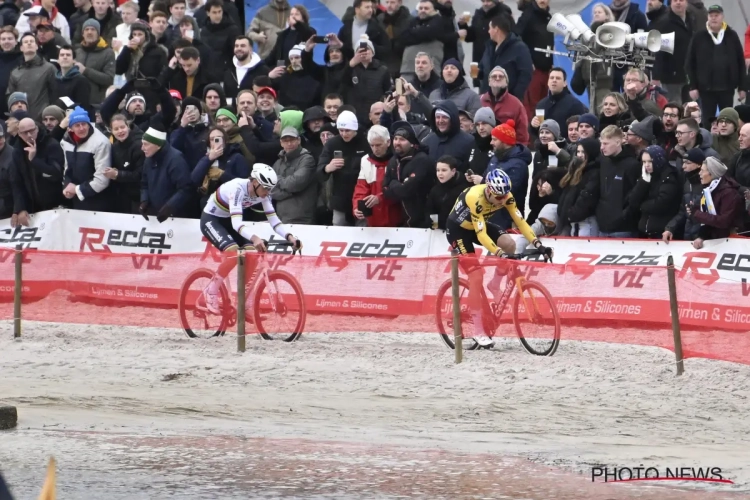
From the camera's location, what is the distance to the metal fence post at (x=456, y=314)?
13.8 metres

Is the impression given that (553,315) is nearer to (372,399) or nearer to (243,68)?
(372,399)

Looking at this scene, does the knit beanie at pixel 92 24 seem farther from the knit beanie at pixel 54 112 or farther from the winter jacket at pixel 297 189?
the winter jacket at pixel 297 189

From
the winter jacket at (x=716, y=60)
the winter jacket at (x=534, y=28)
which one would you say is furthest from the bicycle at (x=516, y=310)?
the winter jacket at (x=534, y=28)

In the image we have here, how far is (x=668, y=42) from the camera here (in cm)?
1845

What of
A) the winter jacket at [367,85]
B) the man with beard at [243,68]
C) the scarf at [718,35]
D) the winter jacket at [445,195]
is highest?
the scarf at [718,35]

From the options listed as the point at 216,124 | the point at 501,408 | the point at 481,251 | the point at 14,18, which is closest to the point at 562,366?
the point at 501,408

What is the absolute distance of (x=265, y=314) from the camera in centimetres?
1485

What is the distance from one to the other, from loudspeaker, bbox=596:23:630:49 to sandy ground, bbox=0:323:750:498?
5.03 m

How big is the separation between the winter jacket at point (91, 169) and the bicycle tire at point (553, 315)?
21.4ft

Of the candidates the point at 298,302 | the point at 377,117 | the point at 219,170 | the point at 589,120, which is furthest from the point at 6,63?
the point at 589,120

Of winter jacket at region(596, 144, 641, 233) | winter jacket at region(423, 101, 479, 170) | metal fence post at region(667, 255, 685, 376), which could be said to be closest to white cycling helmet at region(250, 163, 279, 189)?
winter jacket at region(423, 101, 479, 170)

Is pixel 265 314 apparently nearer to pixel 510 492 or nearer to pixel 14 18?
pixel 510 492

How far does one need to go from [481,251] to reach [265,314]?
256 cm

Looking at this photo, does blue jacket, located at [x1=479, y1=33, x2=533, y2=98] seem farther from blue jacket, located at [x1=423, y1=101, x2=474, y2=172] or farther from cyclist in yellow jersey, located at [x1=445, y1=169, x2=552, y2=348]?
cyclist in yellow jersey, located at [x1=445, y1=169, x2=552, y2=348]
